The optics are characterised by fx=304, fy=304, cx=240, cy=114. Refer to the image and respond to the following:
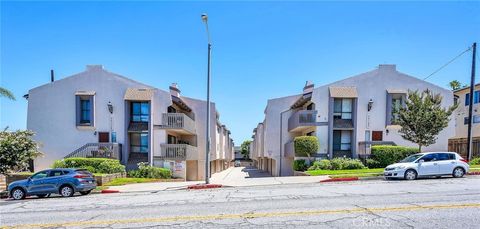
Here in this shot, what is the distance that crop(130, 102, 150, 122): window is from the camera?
25094 mm

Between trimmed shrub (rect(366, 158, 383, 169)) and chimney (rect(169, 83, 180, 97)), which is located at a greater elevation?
chimney (rect(169, 83, 180, 97))

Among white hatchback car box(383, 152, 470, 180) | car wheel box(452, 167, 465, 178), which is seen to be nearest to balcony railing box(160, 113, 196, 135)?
white hatchback car box(383, 152, 470, 180)

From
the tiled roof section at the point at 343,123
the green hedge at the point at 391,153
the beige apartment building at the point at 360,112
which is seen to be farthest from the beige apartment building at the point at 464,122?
the tiled roof section at the point at 343,123

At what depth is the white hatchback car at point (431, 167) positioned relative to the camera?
52.9 ft

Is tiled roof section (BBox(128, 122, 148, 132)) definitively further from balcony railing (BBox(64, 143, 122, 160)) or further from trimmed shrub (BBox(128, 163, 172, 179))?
trimmed shrub (BBox(128, 163, 172, 179))

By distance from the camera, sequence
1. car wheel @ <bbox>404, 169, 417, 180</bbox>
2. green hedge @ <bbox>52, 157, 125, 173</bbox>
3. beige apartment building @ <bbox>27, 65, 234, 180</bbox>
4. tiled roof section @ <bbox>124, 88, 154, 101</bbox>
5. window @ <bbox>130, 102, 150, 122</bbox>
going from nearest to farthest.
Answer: car wheel @ <bbox>404, 169, 417, 180</bbox> → green hedge @ <bbox>52, 157, 125, 173</bbox> → tiled roof section @ <bbox>124, 88, 154, 101</bbox> → beige apartment building @ <bbox>27, 65, 234, 180</bbox> → window @ <bbox>130, 102, 150, 122</bbox>

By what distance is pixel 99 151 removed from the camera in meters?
23.0

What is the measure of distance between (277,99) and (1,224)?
85.2ft

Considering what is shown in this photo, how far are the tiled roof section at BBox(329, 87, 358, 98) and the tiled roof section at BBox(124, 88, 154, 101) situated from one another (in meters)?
14.9

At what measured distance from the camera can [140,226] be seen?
735cm

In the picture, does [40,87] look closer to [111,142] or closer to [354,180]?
[111,142]

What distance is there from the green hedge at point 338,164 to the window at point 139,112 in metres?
14.0

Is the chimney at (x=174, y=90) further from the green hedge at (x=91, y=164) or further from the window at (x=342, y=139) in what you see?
the window at (x=342, y=139)

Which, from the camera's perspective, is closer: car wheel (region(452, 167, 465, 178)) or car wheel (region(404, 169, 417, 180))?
car wheel (region(404, 169, 417, 180))
